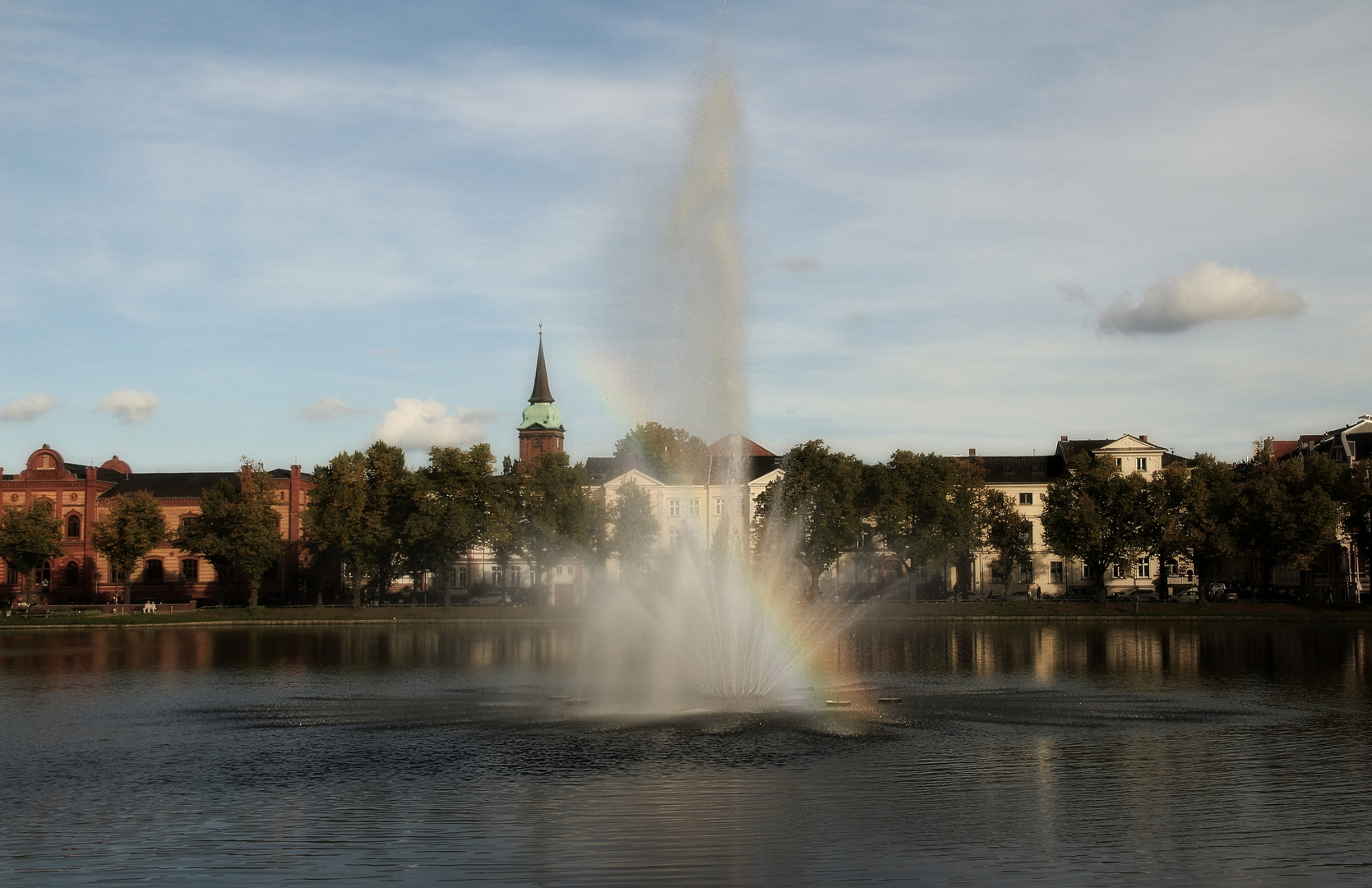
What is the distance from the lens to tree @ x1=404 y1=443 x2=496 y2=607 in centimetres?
10844

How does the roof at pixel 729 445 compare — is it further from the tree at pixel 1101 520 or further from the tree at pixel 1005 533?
the tree at pixel 1005 533

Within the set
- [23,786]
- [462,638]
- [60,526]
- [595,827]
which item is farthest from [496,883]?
[60,526]

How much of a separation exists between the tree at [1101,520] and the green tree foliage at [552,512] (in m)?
42.9

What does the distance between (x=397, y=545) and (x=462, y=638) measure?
104 feet

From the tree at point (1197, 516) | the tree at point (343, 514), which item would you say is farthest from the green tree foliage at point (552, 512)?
the tree at point (1197, 516)

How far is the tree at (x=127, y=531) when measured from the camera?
114m

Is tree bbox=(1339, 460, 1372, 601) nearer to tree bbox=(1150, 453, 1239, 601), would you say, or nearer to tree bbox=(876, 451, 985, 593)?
tree bbox=(1150, 453, 1239, 601)

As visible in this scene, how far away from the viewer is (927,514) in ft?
364

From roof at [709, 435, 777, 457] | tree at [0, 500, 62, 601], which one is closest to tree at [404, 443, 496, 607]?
tree at [0, 500, 62, 601]

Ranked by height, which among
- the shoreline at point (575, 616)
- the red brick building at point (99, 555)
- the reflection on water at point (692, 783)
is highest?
the red brick building at point (99, 555)

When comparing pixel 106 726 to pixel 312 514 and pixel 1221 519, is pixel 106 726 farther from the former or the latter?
pixel 1221 519

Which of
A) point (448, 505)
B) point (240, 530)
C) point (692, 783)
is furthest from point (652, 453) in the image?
point (692, 783)

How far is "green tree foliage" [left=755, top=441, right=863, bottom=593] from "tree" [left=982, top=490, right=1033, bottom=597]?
19679mm

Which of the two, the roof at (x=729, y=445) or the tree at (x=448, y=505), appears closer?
the roof at (x=729, y=445)
